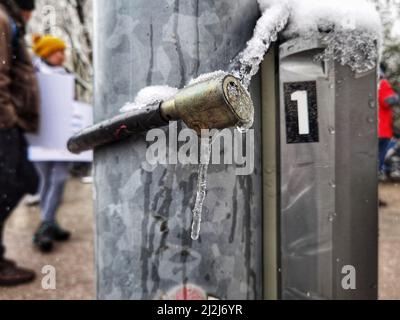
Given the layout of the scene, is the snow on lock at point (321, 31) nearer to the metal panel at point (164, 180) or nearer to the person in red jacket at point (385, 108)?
the metal panel at point (164, 180)

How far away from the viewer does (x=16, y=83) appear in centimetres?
271

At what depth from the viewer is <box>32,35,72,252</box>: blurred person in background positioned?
331 centimetres

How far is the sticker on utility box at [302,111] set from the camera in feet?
3.36

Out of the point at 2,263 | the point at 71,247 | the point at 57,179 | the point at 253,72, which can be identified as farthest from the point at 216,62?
the point at 71,247

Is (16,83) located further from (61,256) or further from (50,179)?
(61,256)

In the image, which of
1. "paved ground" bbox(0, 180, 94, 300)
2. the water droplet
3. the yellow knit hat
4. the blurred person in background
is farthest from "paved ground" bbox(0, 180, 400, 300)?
the water droplet

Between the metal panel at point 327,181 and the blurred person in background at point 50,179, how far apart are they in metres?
2.64

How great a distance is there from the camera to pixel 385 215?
4.80m

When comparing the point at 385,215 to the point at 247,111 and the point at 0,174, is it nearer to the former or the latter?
the point at 0,174

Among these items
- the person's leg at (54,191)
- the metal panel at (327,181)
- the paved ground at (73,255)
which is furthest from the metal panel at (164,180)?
the person's leg at (54,191)

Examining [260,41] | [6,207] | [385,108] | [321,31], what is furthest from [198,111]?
[385,108]

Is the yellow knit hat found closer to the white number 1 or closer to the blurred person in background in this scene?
the blurred person in background

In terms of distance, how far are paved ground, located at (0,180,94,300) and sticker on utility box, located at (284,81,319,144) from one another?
186 cm

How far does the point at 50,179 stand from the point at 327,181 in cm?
A: 282
